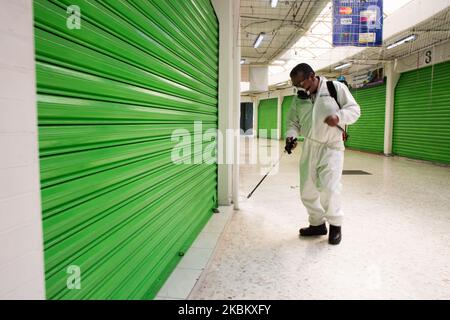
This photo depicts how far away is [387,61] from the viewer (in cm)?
1037

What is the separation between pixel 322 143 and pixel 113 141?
2.03 m

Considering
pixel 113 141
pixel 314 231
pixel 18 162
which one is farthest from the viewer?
pixel 314 231

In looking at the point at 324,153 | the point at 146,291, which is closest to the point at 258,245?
the point at 324,153

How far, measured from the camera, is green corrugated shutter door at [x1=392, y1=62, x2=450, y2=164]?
26.7ft

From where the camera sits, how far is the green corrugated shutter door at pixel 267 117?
2086 centimetres

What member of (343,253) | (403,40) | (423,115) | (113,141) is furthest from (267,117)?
(113,141)

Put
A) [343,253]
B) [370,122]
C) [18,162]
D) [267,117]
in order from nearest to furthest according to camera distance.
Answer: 1. [18,162]
2. [343,253]
3. [370,122]
4. [267,117]

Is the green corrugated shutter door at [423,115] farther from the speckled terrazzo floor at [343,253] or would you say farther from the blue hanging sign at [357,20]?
the speckled terrazzo floor at [343,253]

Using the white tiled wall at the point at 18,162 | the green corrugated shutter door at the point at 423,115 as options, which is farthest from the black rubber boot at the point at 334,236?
the green corrugated shutter door at the point at 423,115

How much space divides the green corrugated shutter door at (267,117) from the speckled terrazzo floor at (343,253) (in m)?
16.3

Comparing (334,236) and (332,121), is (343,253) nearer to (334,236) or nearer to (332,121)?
(334,236)

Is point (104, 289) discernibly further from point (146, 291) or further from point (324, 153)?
point (324, 153)

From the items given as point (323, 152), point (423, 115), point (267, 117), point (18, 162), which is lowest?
point (323, 152)

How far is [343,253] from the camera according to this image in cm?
268
